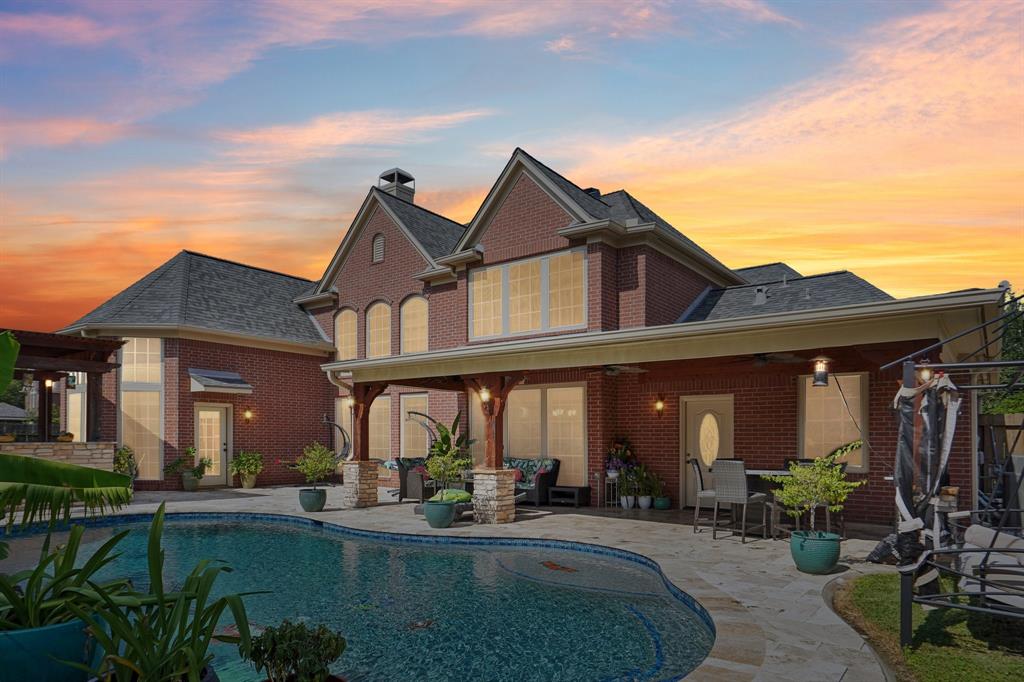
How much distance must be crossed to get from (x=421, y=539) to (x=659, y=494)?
18.3 feet

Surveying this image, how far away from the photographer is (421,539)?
10703mm

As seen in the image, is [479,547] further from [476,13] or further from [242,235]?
[242,235]

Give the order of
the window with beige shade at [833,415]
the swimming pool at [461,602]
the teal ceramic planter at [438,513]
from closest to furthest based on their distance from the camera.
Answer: the swimming pool at [461,602] < the teal ceramic planter at [438,513] < the window with beige shade at [833,415]

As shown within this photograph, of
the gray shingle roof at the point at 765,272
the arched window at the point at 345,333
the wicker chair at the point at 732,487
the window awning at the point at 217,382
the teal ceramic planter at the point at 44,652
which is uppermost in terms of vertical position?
the gray shingle roof at the point at 765,272

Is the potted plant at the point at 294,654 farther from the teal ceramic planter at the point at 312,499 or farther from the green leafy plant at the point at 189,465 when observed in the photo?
the green leafy plant at the point at 189,465

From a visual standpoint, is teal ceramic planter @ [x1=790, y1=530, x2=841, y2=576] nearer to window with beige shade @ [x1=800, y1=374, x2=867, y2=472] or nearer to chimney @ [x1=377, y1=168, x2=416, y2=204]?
window with beige shade @ [x1=800, y1=374, x2=867, y2=472]

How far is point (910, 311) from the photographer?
7.46 meters

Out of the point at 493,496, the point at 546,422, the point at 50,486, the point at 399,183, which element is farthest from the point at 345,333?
the point at 50,486

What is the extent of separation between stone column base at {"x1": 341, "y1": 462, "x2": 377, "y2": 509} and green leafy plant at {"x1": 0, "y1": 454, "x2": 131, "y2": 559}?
33.2 feet

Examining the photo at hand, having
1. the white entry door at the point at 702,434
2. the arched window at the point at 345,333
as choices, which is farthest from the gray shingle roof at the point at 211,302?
the white entry door at the point at 702,434

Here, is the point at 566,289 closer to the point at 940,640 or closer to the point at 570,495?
the point at 570,495

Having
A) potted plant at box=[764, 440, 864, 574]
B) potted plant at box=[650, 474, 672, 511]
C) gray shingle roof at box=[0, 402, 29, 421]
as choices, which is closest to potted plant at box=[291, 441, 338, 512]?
potted plant at box=[650, 474, 672, 511]

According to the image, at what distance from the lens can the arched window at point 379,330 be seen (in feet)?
65.3

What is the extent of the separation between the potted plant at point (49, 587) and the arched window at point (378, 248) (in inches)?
637
